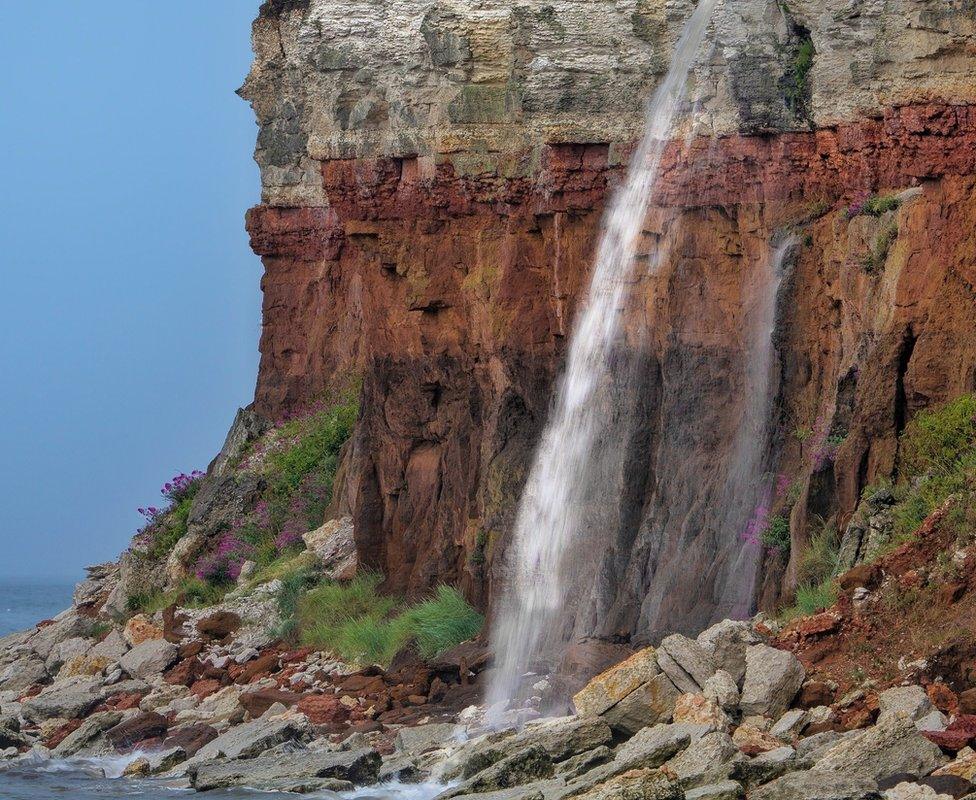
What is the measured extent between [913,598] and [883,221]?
4072 millimetres

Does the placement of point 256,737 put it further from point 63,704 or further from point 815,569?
point 815,569

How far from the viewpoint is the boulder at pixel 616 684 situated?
58.7 ft

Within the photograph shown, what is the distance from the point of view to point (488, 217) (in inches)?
1037

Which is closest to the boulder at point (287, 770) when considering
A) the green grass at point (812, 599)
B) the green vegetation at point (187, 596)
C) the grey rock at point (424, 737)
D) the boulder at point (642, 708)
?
the grey rock at point (424, 737)

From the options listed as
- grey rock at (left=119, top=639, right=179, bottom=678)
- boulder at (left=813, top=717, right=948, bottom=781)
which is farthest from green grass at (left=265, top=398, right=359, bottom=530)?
boulder at (left=813, top=717, right=948, bottom=781)

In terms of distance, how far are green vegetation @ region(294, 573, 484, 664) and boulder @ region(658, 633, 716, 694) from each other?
22.9ft

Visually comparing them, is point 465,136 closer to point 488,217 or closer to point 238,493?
point 488,217

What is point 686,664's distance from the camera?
17.8m

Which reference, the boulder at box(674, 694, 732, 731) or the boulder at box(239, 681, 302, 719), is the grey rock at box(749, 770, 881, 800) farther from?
the boulder at box(239, 681, 302, 719)

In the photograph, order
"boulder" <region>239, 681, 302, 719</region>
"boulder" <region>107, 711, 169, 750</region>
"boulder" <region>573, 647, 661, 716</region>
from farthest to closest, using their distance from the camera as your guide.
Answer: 1. "boulder" <region>107, 711, 169, 750</region>
2. "boulder" <region>239, 681, 302, 719</region>
3. "boulder" <region>573, 647, 661, 716</region>

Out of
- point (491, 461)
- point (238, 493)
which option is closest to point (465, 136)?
point (491, 461)

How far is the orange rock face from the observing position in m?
19.1

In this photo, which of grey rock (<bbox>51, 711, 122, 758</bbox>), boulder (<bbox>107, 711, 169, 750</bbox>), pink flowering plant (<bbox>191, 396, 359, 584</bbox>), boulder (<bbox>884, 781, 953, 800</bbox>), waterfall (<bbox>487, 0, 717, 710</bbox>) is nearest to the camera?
boulder (<bbox>884, 781, 953, 800</bbox>)

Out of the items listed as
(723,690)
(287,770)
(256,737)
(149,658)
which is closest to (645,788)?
(723,690)
